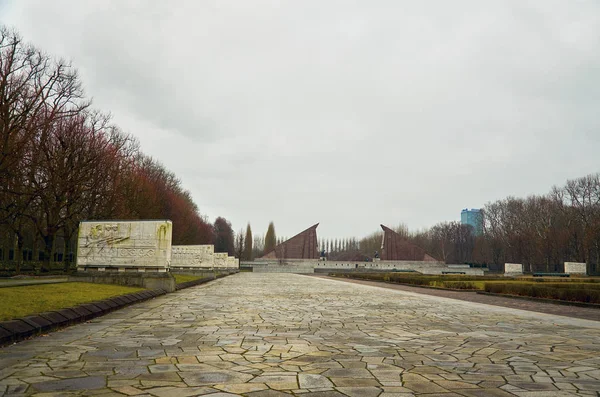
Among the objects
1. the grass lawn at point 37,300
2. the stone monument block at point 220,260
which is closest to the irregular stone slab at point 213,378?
the grass lawn at point 37,300

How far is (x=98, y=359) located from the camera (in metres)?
5.34

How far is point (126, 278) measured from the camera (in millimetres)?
16562

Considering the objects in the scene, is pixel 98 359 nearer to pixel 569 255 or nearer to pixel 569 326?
pixel 569 326

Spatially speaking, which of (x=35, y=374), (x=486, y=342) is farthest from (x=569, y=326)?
(x=35, y=374)

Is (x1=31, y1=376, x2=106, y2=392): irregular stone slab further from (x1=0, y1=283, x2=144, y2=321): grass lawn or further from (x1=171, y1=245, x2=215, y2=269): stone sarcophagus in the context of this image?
(x1=171, y1=245, x2=215, y2=269): stone sarcophagus

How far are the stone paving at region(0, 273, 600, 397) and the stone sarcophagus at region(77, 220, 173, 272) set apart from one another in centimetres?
767

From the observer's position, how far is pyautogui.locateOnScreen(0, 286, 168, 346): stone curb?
252 inches

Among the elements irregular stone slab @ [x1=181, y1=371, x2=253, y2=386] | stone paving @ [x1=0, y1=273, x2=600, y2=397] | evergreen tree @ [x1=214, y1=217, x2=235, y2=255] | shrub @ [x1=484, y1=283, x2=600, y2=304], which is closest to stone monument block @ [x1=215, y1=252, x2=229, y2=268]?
shrub @ [x1=484, y1=283, x2=600, y2=304]

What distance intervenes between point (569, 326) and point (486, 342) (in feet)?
11.7

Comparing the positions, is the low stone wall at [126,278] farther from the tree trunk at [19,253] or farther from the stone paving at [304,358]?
the tree trunk at [19,253]

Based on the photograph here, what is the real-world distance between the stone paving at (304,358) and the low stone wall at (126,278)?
7.53m

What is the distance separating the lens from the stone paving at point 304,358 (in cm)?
411

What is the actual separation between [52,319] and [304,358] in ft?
16.4

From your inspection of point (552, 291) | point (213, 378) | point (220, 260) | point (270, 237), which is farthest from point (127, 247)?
point (270, 237)
